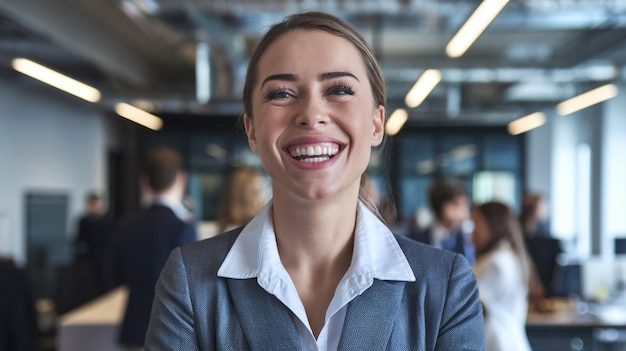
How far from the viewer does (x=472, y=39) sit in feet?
15.2

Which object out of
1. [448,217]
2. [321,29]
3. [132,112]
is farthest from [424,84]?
[321,29]

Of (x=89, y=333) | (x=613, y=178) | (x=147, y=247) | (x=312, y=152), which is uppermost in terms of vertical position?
(x=613, y=178)

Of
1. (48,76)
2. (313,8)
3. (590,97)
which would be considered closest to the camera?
(48,76)

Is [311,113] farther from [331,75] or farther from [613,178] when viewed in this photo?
[613,178]

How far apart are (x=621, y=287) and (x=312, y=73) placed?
19.4ft

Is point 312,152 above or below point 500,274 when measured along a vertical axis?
above

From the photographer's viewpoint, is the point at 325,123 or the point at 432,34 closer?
the point at 325,123

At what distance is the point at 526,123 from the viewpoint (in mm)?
14180

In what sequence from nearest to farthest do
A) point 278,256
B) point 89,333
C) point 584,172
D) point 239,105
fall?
point 278,256 < point 89,333 < point 239,105 < point 584,172

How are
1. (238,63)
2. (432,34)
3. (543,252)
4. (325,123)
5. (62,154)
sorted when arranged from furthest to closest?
(62,154)
(432,34)
(238,63)
(543,252)
(325,123)

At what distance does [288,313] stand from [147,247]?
2.98m

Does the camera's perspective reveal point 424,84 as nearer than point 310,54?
No

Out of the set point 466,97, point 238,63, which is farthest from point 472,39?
point 466,97

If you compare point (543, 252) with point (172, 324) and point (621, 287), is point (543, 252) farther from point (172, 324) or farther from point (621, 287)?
point (172, 324)
